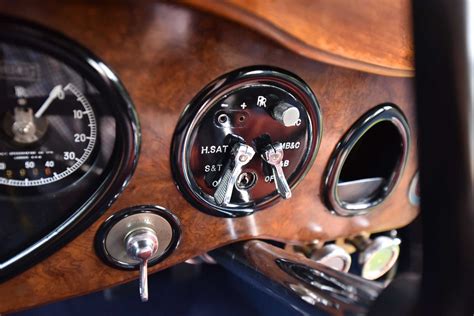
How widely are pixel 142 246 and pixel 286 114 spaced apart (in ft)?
1.06

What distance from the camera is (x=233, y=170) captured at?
76 cm

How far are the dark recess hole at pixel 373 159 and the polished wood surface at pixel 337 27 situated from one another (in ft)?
0.98

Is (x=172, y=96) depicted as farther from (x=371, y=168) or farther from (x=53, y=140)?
(x=371, y=168)

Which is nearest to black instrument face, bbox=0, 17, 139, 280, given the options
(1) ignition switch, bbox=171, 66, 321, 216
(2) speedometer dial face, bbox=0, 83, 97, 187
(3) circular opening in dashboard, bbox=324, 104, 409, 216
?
(2) speedometer dial face, bbox=0, 83, 97, 187

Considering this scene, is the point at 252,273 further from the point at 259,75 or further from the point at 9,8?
the point at 9,8

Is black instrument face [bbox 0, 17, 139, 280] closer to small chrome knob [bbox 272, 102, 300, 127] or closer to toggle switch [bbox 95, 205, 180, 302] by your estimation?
toggle switch [bbox 95, 205, 180, 302]

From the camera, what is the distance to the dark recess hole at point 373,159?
3.38ft

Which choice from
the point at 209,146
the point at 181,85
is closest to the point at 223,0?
the point at 181,85

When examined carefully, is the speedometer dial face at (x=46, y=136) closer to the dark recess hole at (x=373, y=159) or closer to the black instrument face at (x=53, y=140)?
the black instrument face at (x=53, y=140)

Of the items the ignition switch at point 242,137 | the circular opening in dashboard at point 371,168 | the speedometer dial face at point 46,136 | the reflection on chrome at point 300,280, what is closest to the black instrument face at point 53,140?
the speedometer dial face at point 46,136

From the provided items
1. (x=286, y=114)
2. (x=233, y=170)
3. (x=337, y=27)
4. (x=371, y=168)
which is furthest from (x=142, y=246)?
(x=371, y=168)

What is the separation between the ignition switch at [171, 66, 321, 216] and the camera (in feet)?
2.38

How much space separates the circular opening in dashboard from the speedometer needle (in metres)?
0.51

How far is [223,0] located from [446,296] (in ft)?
1.27
